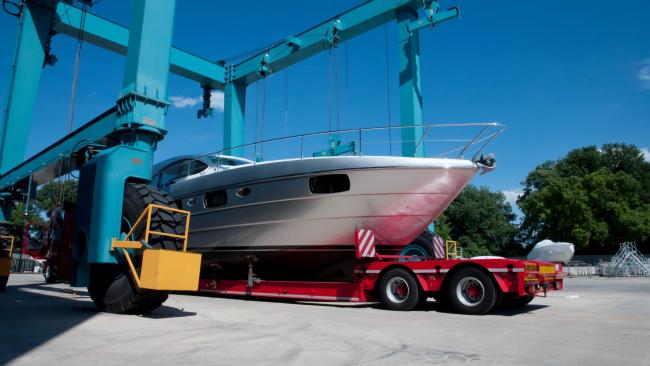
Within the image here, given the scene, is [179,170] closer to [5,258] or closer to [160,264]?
[5,258]

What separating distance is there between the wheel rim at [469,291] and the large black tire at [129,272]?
4433mm

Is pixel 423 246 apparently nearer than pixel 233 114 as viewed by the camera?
Yes

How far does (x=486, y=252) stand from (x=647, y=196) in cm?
1510

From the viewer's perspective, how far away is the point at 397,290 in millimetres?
7945

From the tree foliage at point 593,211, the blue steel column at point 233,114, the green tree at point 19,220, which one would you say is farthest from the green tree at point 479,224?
the green tree at point 19,220

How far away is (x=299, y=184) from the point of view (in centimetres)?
841

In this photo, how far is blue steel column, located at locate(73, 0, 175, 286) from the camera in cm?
592

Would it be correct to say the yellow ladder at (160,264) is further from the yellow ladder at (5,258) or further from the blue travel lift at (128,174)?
the yellow ladder at (5,258)

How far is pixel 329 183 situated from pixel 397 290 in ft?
7.42

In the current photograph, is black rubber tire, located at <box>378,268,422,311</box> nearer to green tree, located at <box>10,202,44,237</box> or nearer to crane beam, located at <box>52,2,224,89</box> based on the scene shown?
green tree, located at <box>10,202,44,237</box>

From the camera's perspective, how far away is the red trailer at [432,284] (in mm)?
6992

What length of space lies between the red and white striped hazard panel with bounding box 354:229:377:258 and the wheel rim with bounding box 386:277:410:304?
59 centimetres

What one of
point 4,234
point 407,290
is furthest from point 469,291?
point 4,234

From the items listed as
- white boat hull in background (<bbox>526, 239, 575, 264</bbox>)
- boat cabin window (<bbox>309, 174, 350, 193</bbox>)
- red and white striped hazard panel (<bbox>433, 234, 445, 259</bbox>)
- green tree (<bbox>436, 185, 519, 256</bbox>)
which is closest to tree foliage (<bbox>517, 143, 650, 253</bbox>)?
green tree (<bbox>436, 185, 519, 256</bbox>)
